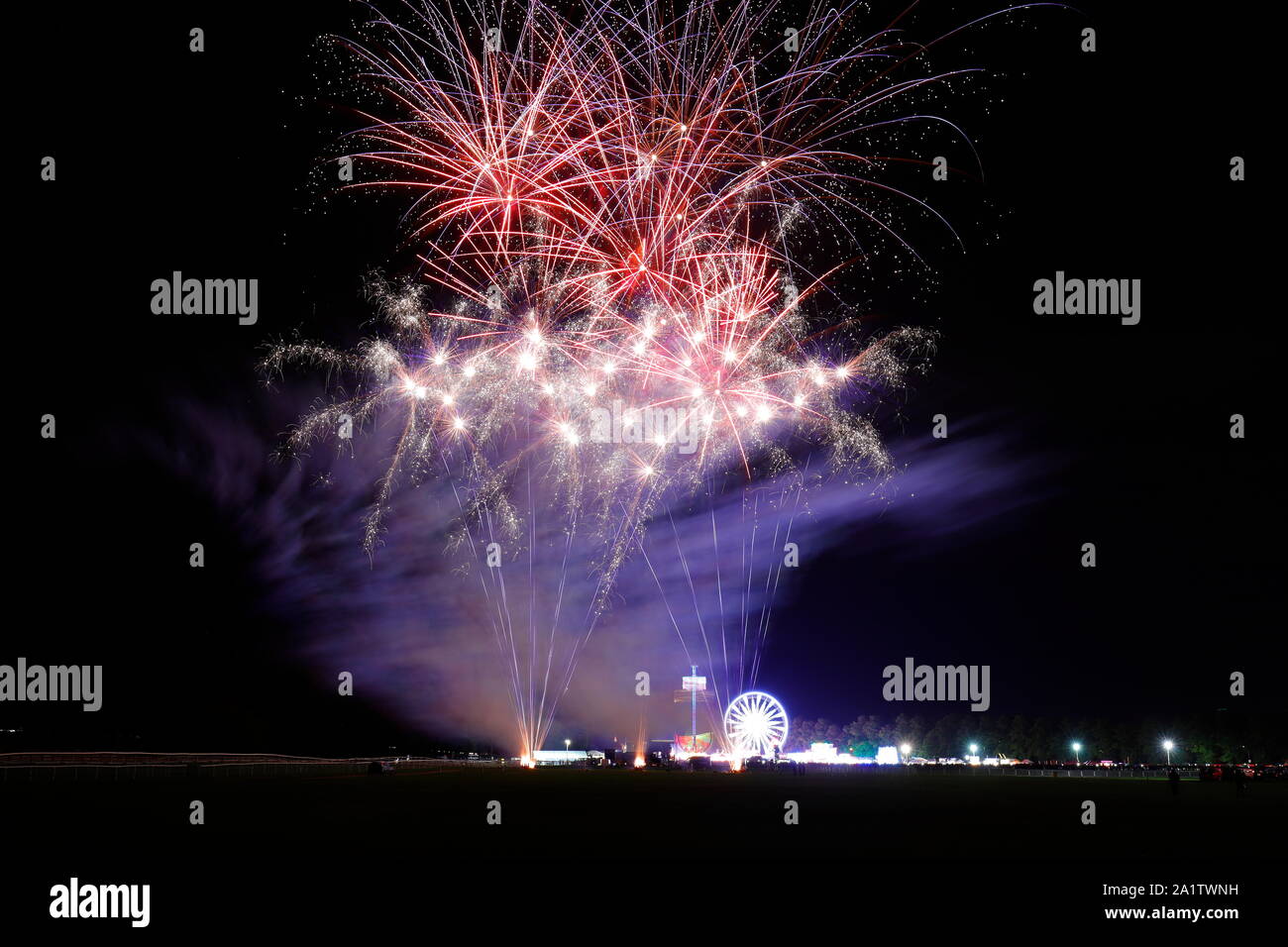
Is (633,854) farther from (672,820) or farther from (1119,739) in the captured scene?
Answer: (1119,739)

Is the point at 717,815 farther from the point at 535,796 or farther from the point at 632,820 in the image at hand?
the point at 535,796

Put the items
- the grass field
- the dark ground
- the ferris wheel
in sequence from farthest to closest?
the ferris wheel
the grass field
the dark ground

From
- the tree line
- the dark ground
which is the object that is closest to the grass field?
the dark ground

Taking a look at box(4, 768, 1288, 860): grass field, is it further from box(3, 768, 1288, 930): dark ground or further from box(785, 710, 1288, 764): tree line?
box(785, 710, 1288, 764): tree line

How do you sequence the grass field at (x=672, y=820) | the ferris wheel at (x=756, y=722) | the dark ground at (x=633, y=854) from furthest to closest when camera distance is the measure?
the ferris wheel at (x=756, y=722) → the grass field at (x=672, y=820) → the dark ground at (x=633, y=854)

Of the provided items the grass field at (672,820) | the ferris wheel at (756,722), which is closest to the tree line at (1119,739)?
the ferris wheel at (756,722)

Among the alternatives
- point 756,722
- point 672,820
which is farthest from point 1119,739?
point 672,820

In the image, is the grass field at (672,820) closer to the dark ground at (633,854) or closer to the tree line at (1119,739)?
the dark ground at (633,854)

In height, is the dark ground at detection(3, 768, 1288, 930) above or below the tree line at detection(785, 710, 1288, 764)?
above
